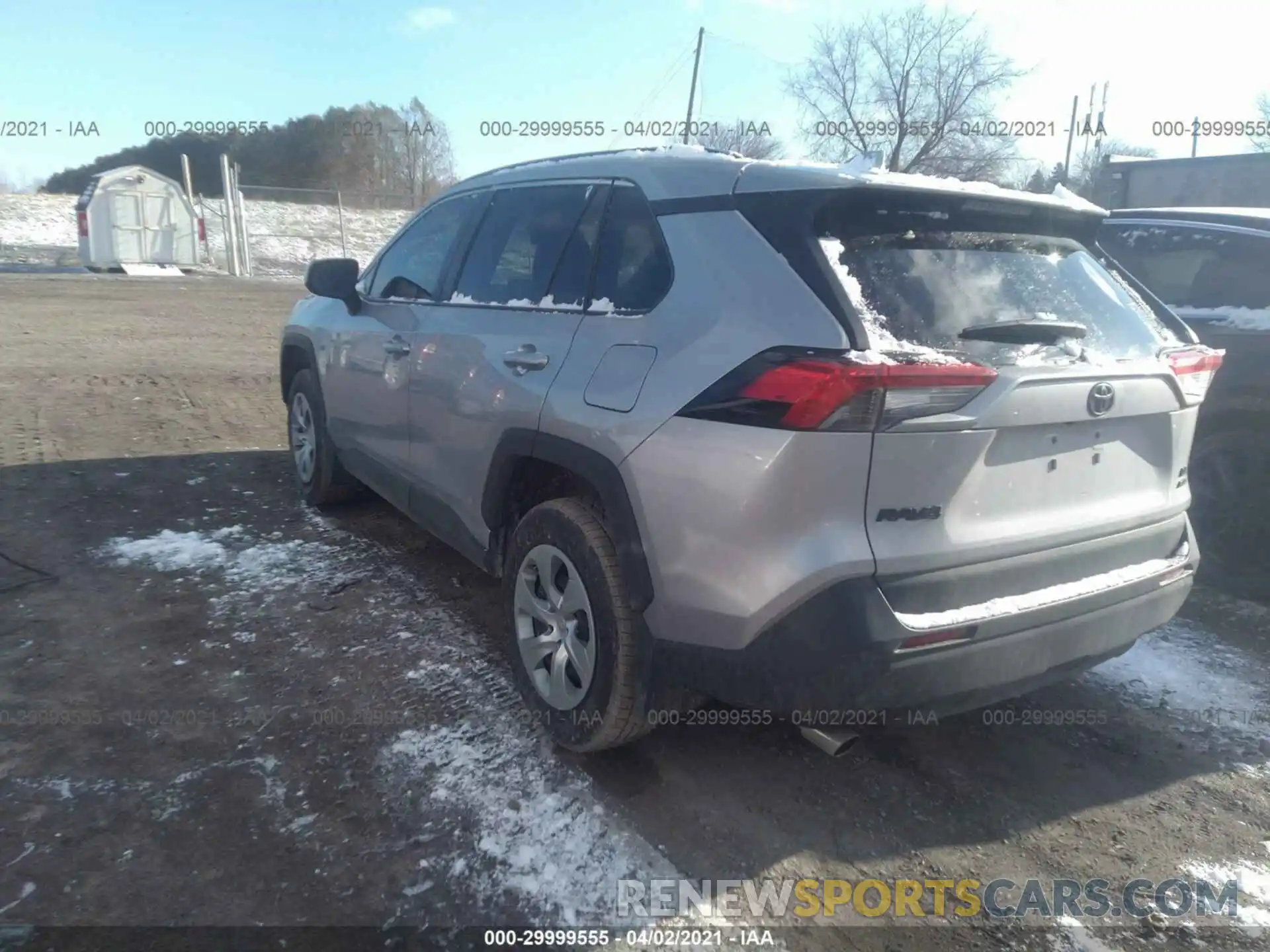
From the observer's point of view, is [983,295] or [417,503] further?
[417,503]

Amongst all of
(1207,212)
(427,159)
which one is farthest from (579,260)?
(427,159)

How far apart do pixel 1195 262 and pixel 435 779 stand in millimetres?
4519

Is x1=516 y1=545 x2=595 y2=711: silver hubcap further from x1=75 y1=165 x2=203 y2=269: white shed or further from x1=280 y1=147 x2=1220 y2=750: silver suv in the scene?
x1=75 y1=165 x2=203 y2=269: white shed

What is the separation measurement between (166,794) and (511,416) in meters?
1.60

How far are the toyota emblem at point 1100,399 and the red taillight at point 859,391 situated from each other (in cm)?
53

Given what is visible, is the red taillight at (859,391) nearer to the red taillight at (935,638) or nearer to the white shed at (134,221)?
the red taillight at (935,638)

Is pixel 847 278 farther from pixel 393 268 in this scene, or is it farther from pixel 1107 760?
pixel 393 268

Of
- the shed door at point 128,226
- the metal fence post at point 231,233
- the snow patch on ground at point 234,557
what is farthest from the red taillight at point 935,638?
the metal fence post at point 231,233

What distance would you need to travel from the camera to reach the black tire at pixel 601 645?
2.68 m

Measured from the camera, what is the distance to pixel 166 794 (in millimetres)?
2779

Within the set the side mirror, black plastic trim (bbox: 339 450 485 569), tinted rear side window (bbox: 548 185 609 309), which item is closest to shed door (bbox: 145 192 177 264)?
the side mirror

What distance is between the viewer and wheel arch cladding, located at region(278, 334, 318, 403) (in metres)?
5.30

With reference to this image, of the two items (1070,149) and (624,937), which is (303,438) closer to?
(624,937)

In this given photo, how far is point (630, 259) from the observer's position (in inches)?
115
